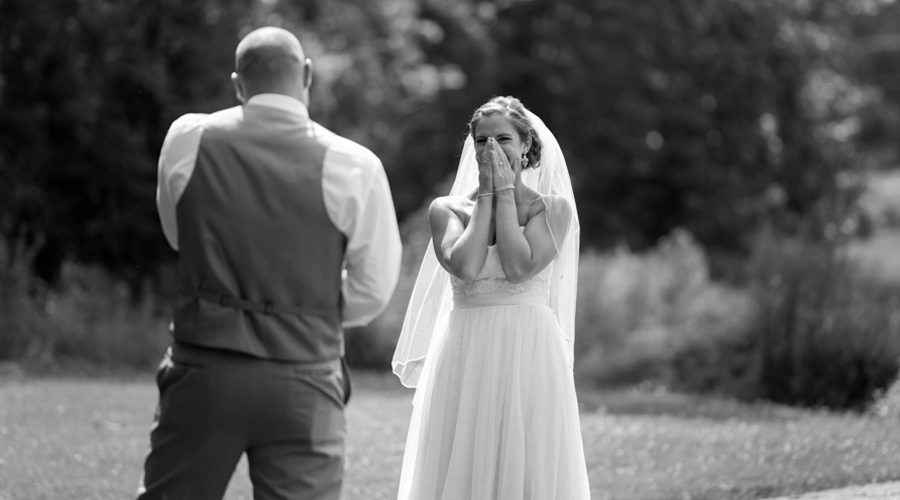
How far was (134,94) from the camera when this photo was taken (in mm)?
19234

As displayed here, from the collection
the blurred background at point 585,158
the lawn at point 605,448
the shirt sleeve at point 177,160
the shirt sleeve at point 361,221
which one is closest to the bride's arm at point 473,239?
the shirt sleeve at point 361,221

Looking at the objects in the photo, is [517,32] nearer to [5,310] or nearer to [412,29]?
[412,29]

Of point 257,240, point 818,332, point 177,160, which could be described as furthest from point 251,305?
point 818,332

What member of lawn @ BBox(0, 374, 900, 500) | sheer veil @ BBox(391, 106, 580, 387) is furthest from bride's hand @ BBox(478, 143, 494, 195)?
lawn @ BBox(0, 374, 900, 500)

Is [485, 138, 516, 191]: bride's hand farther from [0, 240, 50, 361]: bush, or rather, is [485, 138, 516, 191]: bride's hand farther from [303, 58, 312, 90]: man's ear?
[0, 240, 50, 361]: bush

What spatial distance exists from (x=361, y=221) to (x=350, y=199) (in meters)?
0.08

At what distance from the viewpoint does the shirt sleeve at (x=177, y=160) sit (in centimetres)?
414

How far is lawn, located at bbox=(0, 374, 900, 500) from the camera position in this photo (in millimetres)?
8141

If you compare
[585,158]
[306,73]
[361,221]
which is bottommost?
[361,221]

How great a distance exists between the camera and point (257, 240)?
4105 millimetres

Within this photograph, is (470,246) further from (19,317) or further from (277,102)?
(19,317)

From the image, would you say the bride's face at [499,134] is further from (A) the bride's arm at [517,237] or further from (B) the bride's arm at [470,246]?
(B) the bride's arm at [470,246]

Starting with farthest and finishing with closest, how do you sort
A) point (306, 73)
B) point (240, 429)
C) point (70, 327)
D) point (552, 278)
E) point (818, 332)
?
point (70, 327) → point (818, 332) → point (552, 278) → point (306, 73) → point (240, 429)

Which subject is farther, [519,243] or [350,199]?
[519,243]
